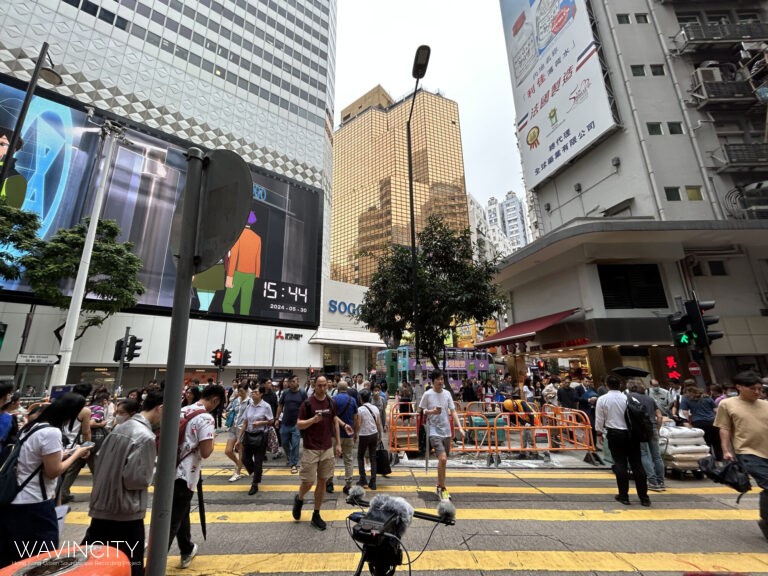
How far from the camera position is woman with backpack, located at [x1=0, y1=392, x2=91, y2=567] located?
255 cm

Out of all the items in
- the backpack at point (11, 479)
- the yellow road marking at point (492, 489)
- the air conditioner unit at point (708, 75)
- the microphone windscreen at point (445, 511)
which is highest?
the air conditioner unit at point (708, 75)

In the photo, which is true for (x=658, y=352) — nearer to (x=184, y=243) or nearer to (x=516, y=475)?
(x=516, y=475)

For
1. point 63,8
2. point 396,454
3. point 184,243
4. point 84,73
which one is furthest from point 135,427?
point 63,8

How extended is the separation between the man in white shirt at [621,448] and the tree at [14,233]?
2399cm

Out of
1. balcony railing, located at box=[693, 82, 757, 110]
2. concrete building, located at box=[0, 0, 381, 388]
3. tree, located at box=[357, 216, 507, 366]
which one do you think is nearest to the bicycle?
tree, located at box=[357, 216, 507, 366]

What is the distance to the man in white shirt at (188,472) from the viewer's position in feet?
11.5

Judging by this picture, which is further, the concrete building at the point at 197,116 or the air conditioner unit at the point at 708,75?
the concrete building at the point at 197,116

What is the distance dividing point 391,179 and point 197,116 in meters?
67.2

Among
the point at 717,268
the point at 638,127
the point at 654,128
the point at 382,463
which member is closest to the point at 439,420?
the point at 382,463

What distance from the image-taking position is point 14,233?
16.1 m

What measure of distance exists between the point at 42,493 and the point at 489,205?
6240 inches

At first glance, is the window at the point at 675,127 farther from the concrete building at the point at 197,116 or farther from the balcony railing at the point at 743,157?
the concrete building at the point at 197,116

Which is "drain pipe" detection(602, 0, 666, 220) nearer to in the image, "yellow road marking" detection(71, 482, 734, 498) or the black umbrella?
the black umbrella

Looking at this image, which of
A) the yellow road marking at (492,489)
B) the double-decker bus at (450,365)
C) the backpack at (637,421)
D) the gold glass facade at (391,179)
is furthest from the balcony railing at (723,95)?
the gold glass facade at (391,179)
